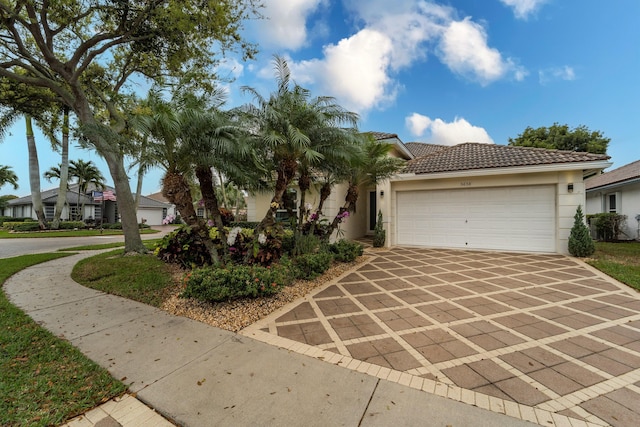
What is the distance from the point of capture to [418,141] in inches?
926

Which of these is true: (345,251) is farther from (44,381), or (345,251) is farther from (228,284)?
(44,381)

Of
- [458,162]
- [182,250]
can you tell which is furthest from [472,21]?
[182,250]

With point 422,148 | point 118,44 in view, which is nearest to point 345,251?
point 118,44

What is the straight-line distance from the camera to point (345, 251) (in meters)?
8.21

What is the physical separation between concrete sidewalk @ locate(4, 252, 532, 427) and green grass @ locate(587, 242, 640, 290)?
693cm

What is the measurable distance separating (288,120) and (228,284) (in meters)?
3.75

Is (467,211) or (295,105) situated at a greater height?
(295,105)

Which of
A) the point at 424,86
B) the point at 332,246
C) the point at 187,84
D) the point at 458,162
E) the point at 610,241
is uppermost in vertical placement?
the point at 424,86

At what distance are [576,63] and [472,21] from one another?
21.7 feet

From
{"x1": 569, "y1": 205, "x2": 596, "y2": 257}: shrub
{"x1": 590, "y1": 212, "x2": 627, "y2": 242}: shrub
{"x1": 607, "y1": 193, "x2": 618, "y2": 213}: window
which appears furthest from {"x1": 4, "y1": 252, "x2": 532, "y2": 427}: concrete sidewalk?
{"x1": 607, "y1": 193, "x2": 618, "y2": 213}: window

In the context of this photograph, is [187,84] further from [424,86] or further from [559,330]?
[559,330]

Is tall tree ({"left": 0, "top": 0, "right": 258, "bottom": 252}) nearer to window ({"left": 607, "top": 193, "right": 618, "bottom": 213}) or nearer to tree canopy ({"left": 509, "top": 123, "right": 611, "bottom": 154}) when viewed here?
window ({"left": 607, "top": 193, "right": 618, "bottom": 213})

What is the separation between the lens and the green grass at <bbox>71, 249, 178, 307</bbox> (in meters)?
5.62

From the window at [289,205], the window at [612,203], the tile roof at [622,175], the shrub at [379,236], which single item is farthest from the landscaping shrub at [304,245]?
the window at [612,203]
